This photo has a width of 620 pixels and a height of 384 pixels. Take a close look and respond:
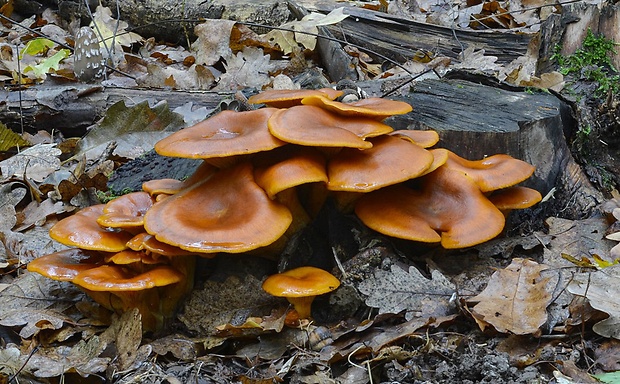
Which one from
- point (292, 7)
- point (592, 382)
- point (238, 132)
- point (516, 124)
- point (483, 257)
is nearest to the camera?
point (592, 382)

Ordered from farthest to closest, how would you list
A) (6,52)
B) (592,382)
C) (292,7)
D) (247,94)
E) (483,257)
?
1. (292,7)
2. (6,52)
3. (247,94)
4. (483,257)
5. (592,382)

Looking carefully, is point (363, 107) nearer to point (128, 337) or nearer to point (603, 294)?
point (603, 294)

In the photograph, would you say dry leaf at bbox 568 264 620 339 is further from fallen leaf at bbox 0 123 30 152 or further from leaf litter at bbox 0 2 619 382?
fallen leaf at bbox 0 123 30 152

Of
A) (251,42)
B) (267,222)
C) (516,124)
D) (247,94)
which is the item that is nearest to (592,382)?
(267,222)

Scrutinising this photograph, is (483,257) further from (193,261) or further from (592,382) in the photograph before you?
(193,261)

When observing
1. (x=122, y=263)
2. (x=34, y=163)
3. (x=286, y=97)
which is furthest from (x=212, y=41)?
(x=122, y=263)

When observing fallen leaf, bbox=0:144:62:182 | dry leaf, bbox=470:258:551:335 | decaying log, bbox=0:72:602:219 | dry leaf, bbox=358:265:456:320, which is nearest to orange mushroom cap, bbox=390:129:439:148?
decaying log, bbox=0:72:602:219
